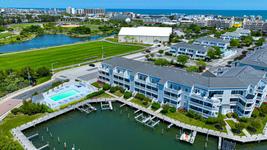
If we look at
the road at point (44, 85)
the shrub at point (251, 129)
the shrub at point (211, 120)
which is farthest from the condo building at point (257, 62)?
the road at point (44, 85)

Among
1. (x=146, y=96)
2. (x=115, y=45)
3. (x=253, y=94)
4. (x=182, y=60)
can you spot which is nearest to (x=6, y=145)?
(x=146, y=96)

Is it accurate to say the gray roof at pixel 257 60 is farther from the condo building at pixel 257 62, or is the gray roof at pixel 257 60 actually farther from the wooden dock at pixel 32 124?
the wooden dock at pixel 32 124

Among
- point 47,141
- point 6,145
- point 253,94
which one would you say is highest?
point 253,94

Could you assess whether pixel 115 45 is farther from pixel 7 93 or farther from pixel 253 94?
pixel 253 94

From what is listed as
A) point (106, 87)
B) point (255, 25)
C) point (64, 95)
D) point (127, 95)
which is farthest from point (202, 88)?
point (255, 25)

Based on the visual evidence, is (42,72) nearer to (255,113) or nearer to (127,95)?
(127,95)
